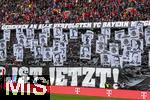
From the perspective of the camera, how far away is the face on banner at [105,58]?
3444 centimetres

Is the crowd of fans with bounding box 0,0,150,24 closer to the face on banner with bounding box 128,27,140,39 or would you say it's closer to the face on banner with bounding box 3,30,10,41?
the face on banner with bounding box 128,27,140,39

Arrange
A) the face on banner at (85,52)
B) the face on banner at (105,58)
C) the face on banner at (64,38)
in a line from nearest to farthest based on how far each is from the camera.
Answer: the face on banner at (105,58)
the face on banner at (85,52)
the face on banner at (64,38)

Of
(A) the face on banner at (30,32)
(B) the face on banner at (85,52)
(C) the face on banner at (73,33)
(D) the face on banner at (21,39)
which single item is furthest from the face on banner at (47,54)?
(B) the face on banner at (85,52)

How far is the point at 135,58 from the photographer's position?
33.4 meters

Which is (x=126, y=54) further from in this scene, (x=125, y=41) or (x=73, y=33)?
(x=73, y=33)

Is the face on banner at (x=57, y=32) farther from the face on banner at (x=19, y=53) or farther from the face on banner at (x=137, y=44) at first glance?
the face on banner at (x=137, y=44)

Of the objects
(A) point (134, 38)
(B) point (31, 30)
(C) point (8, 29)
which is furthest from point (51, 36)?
(A) point (134, 38)

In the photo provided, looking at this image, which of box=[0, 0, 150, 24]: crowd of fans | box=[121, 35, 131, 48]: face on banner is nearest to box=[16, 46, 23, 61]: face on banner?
box=[0, 0, 150, 24]: crowd of fans

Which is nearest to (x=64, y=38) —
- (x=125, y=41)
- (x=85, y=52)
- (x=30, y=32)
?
(x=85, y=52)

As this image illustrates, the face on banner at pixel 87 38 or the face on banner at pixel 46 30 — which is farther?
the face on banner at pixel 46 30

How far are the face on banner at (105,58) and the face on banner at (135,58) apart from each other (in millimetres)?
1812

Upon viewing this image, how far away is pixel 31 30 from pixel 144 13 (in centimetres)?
1000

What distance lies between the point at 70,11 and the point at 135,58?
8.35 m

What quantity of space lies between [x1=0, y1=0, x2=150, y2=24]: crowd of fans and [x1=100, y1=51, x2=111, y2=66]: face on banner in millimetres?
→ 2954
